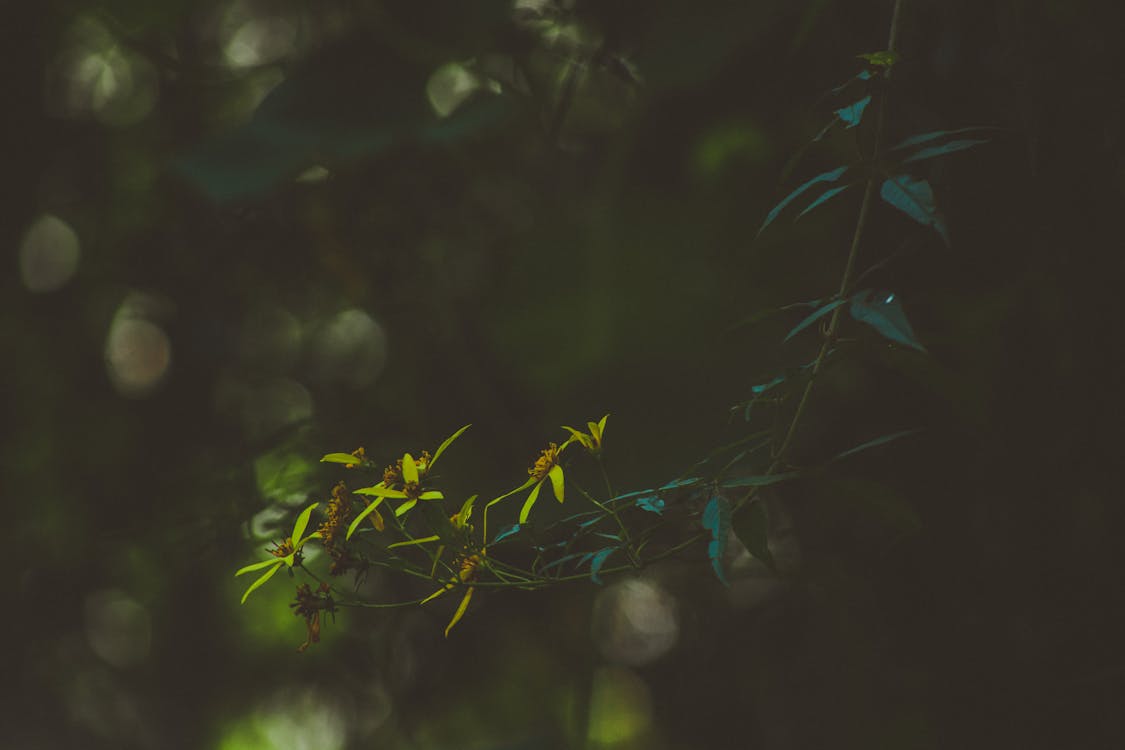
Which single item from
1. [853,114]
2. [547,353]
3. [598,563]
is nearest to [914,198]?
[853,114]

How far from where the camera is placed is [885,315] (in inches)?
11.2

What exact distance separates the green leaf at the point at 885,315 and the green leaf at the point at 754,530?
0.21 feet

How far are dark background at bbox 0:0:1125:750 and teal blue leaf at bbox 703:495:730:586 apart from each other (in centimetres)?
5

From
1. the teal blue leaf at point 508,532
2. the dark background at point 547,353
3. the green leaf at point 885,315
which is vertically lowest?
the dark background at point 547,353

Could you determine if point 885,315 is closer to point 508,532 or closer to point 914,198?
point 914,198

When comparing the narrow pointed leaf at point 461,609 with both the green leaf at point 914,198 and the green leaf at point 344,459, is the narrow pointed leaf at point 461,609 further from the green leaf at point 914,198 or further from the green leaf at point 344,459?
the green leaf at point 914,198

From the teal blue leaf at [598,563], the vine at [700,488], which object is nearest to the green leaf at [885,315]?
the vine at [700,488]

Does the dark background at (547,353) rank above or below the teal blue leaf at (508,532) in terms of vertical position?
below

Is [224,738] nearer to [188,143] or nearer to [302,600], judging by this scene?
[188,143]

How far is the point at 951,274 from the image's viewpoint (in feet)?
1.57

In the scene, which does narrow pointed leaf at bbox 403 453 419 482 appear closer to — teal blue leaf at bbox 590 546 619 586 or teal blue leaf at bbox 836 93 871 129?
teal blue leaf at bbox 590 546 619 586

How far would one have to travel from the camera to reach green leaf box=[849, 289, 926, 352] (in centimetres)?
27

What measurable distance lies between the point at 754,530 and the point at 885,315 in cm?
7

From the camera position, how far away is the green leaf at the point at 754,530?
30 centimetres
